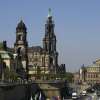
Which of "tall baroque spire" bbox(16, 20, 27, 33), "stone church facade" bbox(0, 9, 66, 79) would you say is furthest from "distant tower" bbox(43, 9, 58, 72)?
"tall baroque spire" bbox(16, 20, 27, 33)

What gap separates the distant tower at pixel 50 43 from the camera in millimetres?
138250

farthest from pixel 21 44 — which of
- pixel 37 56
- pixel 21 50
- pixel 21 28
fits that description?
pixel 37 56

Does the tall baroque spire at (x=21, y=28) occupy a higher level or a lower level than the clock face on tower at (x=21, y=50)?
higher

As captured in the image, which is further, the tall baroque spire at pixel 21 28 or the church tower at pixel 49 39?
the church tower at pixel 49 39

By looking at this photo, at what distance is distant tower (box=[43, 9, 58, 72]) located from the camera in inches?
5443

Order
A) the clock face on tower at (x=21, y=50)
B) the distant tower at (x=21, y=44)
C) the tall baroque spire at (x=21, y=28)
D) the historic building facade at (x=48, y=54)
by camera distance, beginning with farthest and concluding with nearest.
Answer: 1. the historic building facade at (x=48, y=54)
2. the tall baroque spire at (x=21, y=28)
3. the clock face on tower at (x=21, y=50)
4. the distant tower at (x=21, y=44)

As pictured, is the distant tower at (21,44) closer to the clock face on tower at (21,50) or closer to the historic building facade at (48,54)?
the clock face on tower at (21,50)

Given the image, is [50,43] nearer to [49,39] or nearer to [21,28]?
[49,39]

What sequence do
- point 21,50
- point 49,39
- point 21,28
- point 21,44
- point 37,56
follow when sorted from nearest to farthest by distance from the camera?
point 21,44, point 21,28, point 21,50, point 49,39, point 37,56

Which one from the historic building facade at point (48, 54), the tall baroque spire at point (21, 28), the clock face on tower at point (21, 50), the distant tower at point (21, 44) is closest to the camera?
the distant tower at point (21, 44)

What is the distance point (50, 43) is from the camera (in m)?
138

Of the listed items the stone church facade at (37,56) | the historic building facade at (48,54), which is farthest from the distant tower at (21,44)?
the historic building facade at (48,54)

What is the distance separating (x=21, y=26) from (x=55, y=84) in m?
20.0

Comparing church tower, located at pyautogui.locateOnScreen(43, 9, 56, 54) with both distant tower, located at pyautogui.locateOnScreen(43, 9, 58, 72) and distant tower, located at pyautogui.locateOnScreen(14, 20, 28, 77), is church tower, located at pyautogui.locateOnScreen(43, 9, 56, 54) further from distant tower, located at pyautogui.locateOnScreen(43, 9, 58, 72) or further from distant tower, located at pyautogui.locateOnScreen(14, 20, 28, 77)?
distant tower, located at pyautogui.locateOnScreen(14, 20, 28, 77)
